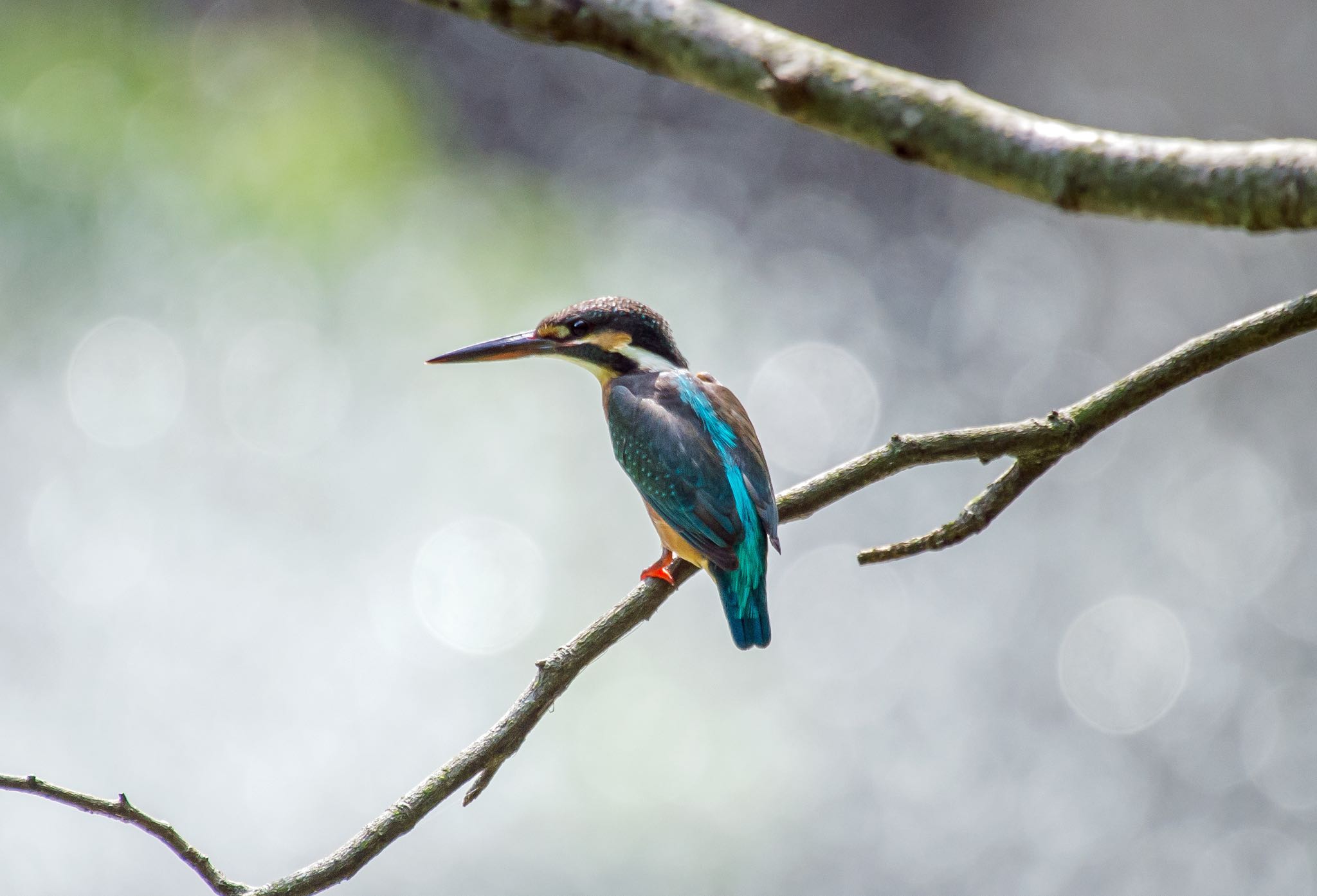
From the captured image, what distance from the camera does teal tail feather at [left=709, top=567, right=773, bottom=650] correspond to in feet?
6.18

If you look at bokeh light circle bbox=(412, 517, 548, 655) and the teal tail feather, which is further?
bokeh light circle bbox=(412, 517, 548, 655)

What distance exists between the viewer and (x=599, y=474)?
5816 millimetres

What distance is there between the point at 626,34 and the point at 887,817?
184 inches

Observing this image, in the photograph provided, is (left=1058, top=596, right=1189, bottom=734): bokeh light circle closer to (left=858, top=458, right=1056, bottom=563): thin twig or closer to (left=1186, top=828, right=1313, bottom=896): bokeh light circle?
(left=1186, top=828, right=1313, bottom=896): bokeh light circle

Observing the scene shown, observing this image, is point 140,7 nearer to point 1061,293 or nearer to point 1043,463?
point 1061,293

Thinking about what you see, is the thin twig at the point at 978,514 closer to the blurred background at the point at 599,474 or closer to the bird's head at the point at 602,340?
the bird's head at the point at 602,340

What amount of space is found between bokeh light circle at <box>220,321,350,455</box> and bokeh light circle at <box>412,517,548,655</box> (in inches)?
31.1

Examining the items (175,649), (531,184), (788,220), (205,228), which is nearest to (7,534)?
(175,649)

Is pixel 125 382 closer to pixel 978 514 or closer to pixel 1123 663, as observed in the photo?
pixel 1123 663

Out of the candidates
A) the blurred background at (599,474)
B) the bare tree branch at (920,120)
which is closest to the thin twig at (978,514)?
the bare tree branch at (920,120)

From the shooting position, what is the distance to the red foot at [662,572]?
164cm

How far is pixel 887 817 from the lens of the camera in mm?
5168

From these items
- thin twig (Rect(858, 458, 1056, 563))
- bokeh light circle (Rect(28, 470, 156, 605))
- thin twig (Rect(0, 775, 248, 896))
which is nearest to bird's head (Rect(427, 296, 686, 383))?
thin twig (Rect(858, 458, 1056, 563))

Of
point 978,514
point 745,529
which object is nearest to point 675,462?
Result: point 745,529
